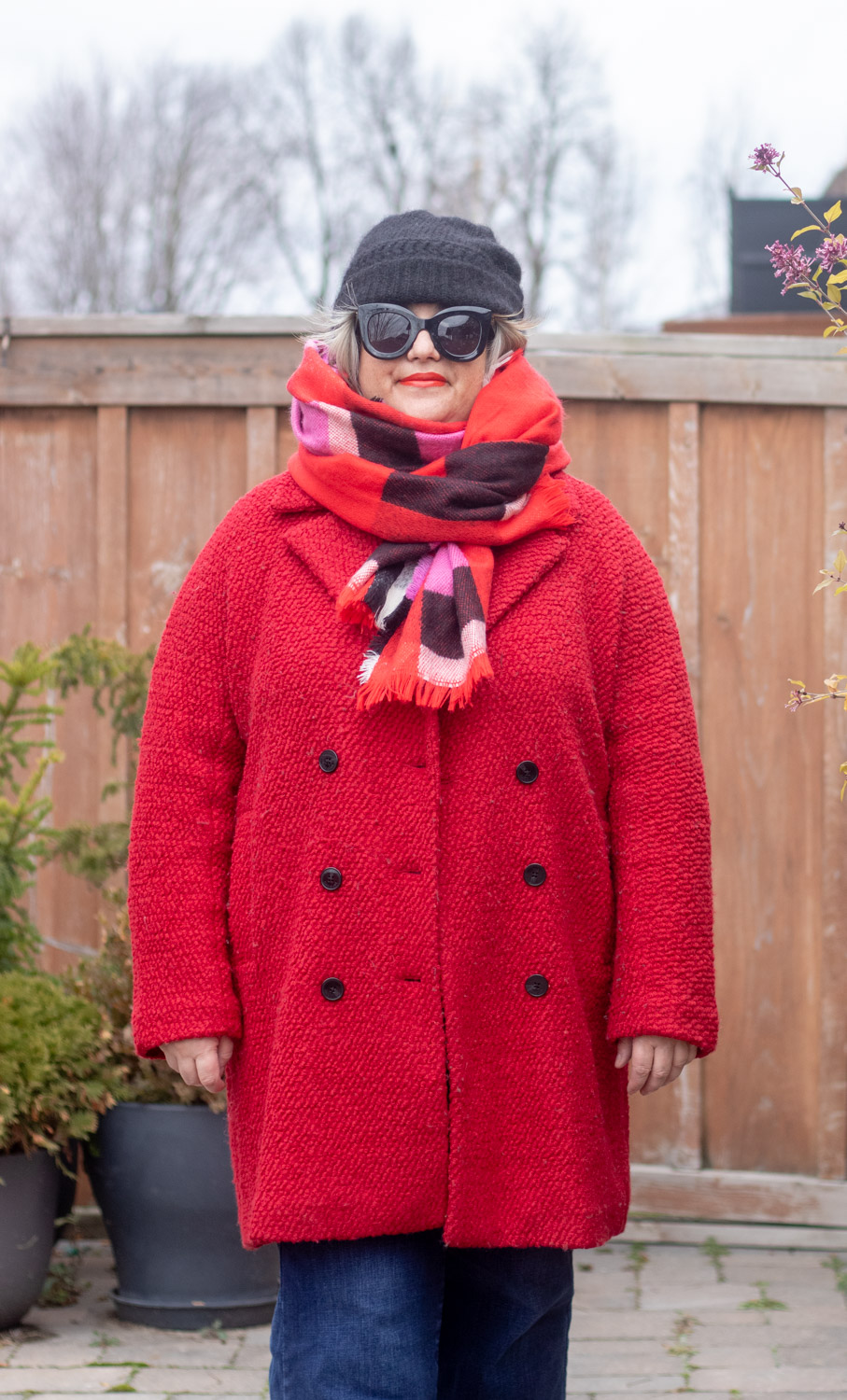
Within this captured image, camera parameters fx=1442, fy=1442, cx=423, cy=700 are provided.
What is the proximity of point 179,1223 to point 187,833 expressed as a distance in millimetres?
1553

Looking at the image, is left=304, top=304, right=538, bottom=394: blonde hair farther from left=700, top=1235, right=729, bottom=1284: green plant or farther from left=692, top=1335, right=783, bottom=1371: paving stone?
left=700, top=1235, right=729, bottom=1284: green plant

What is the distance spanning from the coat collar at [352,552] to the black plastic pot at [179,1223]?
1653 millimetres

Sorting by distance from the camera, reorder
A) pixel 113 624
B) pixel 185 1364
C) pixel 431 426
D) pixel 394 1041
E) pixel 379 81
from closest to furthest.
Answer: pixel 394 1041 < pixel 431 426 < pixel 185 1364 < pixel 113 624 < pixel 379 81

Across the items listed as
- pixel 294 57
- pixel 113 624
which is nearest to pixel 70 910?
pixel 113 624

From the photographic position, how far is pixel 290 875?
1957 millimetres

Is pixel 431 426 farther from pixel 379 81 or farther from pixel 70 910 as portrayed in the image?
pixel 379 81

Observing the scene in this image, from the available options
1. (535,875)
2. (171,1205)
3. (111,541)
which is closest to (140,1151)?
(171,1205)

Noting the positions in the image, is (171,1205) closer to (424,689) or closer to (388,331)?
(424,689)

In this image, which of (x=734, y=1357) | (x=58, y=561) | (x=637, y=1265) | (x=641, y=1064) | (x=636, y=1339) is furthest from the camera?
(x=58, y=561)

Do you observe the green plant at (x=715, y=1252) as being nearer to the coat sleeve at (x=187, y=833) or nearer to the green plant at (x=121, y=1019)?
the green plant at (x=121, y=1019)

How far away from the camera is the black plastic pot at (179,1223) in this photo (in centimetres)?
319

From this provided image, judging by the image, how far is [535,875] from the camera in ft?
6.40

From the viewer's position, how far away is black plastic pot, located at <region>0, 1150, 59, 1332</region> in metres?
3.09

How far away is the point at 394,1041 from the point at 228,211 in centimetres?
1837
